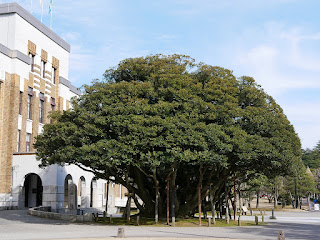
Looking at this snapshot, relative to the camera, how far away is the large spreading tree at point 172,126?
22.3 m

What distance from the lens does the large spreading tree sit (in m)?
22.3

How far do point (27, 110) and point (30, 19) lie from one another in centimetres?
926

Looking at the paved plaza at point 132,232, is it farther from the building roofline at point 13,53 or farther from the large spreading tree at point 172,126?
the building roofline at point 13,53

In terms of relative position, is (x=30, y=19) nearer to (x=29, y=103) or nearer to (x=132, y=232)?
(x=29, y=103)

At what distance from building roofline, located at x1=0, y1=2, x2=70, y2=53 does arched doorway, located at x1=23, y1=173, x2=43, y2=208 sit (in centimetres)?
1533

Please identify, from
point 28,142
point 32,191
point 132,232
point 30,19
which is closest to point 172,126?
point 132,232

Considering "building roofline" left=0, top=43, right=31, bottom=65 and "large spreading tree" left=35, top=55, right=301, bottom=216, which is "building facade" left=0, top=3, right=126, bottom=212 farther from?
"large spreading tree" left=35, top=55, right=301, bottom=216

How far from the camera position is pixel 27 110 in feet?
132

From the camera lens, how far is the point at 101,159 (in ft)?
72.7

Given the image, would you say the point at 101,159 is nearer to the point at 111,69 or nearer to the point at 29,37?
the point at 111,69

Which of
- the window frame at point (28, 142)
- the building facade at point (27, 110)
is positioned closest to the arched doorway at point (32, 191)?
the building facade at point (27, 110)

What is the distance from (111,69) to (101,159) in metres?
7.69

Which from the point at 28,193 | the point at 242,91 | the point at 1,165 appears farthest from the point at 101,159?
the point at 28,193

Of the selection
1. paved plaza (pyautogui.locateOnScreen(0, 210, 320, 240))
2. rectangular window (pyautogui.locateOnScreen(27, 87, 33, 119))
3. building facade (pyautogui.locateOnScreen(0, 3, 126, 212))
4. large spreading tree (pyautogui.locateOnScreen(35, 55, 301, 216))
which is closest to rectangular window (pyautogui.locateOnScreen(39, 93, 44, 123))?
building facade (pyautogui.locateOnScreen(0, 3, 126, 212))
